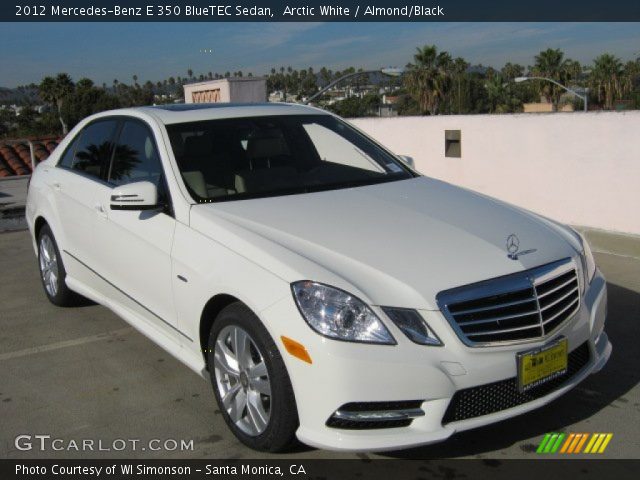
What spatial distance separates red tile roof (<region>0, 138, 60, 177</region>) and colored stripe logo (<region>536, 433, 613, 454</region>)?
1633 centimetres

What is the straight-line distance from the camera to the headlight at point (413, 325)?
2908 millimetres

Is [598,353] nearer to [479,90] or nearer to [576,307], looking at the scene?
[576,307]

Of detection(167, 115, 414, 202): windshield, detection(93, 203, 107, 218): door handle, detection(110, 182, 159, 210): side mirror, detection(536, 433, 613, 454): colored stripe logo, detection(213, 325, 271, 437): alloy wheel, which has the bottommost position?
detection(536, 433, 613, 454): colored stripe logo

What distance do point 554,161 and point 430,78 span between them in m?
59.9

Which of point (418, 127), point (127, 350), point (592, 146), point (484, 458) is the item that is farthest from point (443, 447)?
point (418, 127)

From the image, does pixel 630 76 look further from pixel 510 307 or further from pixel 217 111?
pixel 510 307

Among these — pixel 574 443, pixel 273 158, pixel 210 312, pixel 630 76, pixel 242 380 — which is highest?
pixel 630 76

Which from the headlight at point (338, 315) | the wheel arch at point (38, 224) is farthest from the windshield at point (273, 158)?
the wheel arch at point (38, 224)

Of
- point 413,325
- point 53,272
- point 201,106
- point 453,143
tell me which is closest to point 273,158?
point 201,106

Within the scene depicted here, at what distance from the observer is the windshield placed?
Result: 411cm

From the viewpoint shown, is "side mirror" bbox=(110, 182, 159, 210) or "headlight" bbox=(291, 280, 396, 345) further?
"side mirror" bbox=(110, 182, 159, 210)

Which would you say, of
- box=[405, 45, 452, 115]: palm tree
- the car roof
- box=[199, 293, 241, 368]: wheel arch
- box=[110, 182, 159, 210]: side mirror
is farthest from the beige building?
box=[405, 45, 452, 115]: palm tree

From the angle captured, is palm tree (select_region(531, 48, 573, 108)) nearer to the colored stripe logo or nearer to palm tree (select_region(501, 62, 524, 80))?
palm tree (select_region(501, 62, 524, 80))

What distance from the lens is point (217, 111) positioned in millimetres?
4664
